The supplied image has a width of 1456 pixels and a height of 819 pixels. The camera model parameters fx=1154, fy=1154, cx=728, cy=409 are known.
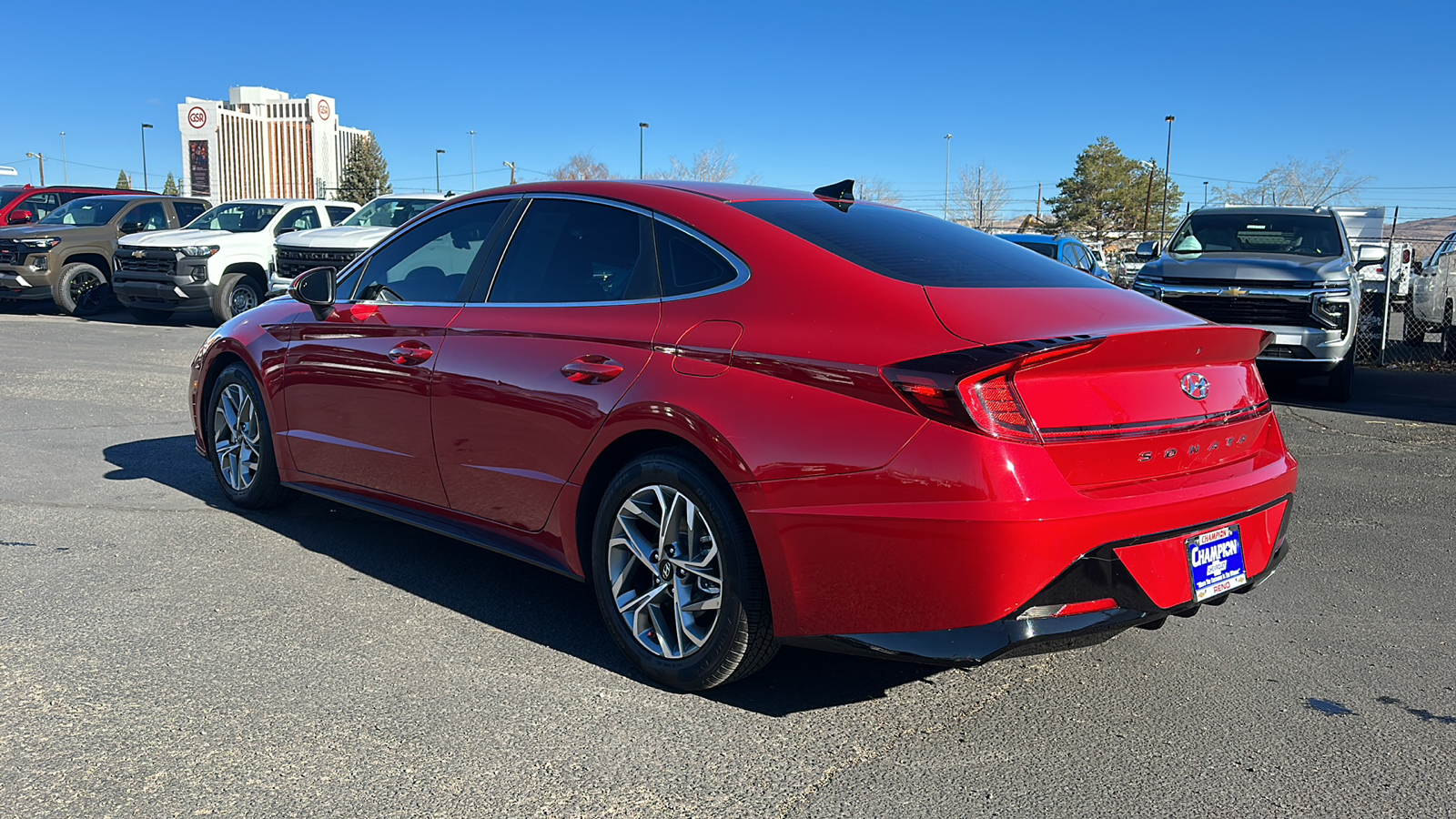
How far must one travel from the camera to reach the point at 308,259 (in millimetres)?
14648

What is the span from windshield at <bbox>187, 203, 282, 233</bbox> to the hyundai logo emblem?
15.8m

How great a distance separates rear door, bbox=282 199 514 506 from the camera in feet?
14.8

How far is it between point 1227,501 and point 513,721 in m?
2.16

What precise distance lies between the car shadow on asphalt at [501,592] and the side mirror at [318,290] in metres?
1.07

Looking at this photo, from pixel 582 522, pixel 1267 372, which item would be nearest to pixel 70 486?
pixel 582 522

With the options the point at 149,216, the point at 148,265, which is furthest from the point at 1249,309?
the point at 149,216

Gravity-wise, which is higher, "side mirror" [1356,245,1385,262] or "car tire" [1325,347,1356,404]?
"side mirror" [1356,245,1385,262]

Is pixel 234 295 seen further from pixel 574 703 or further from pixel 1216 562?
pixel 1216 562

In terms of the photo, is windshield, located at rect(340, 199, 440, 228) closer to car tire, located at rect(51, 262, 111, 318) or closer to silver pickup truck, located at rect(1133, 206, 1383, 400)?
car tire, located at rect(51, 262, 111, 318)

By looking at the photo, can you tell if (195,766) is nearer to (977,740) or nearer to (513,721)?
(513,721)

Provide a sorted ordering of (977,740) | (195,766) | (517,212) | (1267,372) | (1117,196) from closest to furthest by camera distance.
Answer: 1. (195,766)
2. (977,740)
3. (517,212)
4. (1267,372)
5. (1117,196)

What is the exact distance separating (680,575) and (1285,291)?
8.94 m

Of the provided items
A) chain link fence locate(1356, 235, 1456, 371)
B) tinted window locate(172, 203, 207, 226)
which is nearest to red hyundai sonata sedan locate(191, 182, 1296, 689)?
chain link fence locate(1356, 235, 1456, 371)

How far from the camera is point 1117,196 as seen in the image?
69000mm
